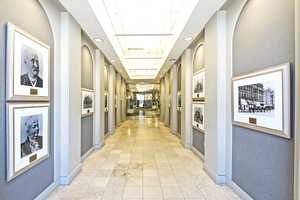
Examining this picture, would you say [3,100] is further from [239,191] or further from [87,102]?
[239,191]

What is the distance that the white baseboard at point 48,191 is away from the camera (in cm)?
302

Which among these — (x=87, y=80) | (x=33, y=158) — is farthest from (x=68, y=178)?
(x=87, y=80)

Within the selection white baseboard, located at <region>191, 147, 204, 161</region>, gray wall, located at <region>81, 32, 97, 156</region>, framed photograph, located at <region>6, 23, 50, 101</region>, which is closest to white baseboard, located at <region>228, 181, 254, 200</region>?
white baseboard, located at <region>191, 147, 204, 161</region>

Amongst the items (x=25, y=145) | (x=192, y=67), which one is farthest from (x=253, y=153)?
(x=192, y=67)

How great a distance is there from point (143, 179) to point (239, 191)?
1.81 metres

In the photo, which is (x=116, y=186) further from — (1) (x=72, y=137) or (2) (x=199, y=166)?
(2) (x=199, y=166)

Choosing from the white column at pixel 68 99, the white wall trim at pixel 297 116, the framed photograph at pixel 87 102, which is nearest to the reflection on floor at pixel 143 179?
the white column at pixel 68 99

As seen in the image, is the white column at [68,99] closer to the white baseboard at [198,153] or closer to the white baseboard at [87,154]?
the white baseboard at [87,154]

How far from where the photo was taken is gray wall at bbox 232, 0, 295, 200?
7.17ft

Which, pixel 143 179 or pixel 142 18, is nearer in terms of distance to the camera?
pixel 143 179

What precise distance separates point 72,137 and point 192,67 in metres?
4.23

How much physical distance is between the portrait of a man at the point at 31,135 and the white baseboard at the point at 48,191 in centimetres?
76

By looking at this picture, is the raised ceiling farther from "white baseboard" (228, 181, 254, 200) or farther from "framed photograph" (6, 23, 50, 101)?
"white baseboard" (228, 181, 254, 200)

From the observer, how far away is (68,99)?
145 inches
